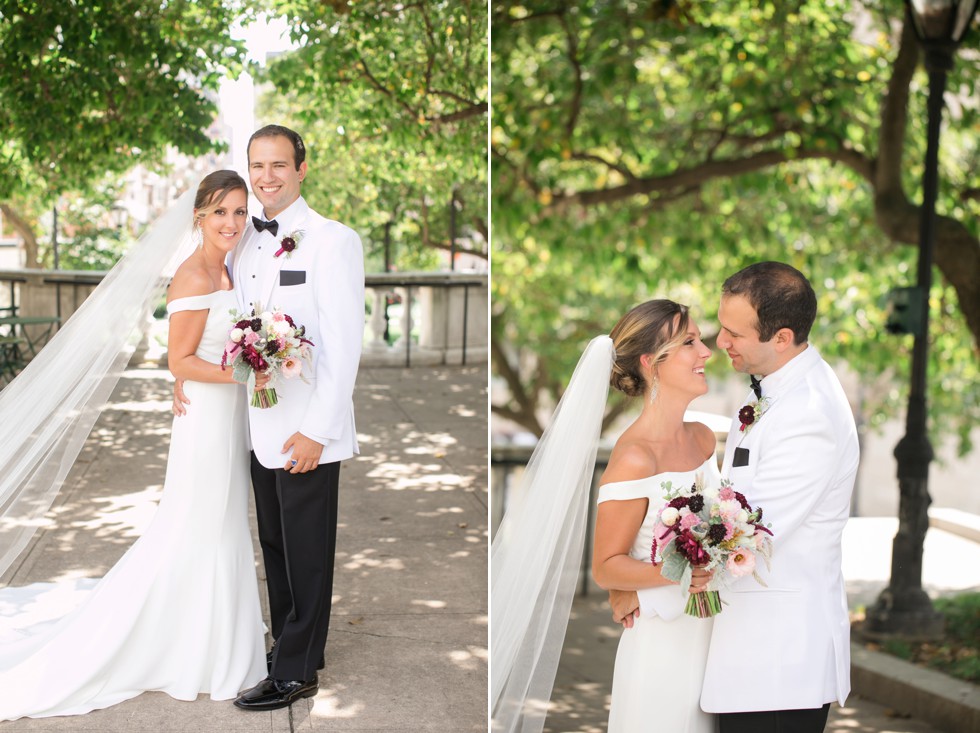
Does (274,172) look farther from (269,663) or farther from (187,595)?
(269,663)

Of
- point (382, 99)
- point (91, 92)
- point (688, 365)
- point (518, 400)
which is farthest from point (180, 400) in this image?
point (518, 400)

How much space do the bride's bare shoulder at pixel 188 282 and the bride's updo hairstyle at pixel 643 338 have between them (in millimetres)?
1773

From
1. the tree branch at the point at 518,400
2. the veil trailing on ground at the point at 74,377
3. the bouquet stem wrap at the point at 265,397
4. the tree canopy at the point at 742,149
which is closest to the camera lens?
the bouquet stem wrap at the point at 265,397

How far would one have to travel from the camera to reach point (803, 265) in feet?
38.1

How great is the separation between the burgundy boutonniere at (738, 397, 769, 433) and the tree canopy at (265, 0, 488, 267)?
4196 mm

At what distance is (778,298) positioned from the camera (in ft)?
9.19

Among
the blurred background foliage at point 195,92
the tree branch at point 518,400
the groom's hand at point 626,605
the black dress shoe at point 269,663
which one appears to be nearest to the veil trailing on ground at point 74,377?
the black dress shoe at point 269,663

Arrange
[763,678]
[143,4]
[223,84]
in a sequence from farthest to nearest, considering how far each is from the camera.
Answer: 1. [143,4]
2. [223,84]
3. [763,678]

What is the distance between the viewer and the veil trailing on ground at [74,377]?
4.25m

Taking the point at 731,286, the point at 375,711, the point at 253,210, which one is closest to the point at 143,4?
the point at 253,210

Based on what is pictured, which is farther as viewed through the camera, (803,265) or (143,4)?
(803,265)

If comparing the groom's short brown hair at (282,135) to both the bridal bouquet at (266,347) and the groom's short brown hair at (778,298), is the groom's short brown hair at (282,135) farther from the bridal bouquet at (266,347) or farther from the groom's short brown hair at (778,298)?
the groom's short brown hair at (778,298)

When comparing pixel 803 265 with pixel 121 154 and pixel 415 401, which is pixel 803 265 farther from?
pixel 121 154

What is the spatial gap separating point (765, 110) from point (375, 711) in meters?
7.27
